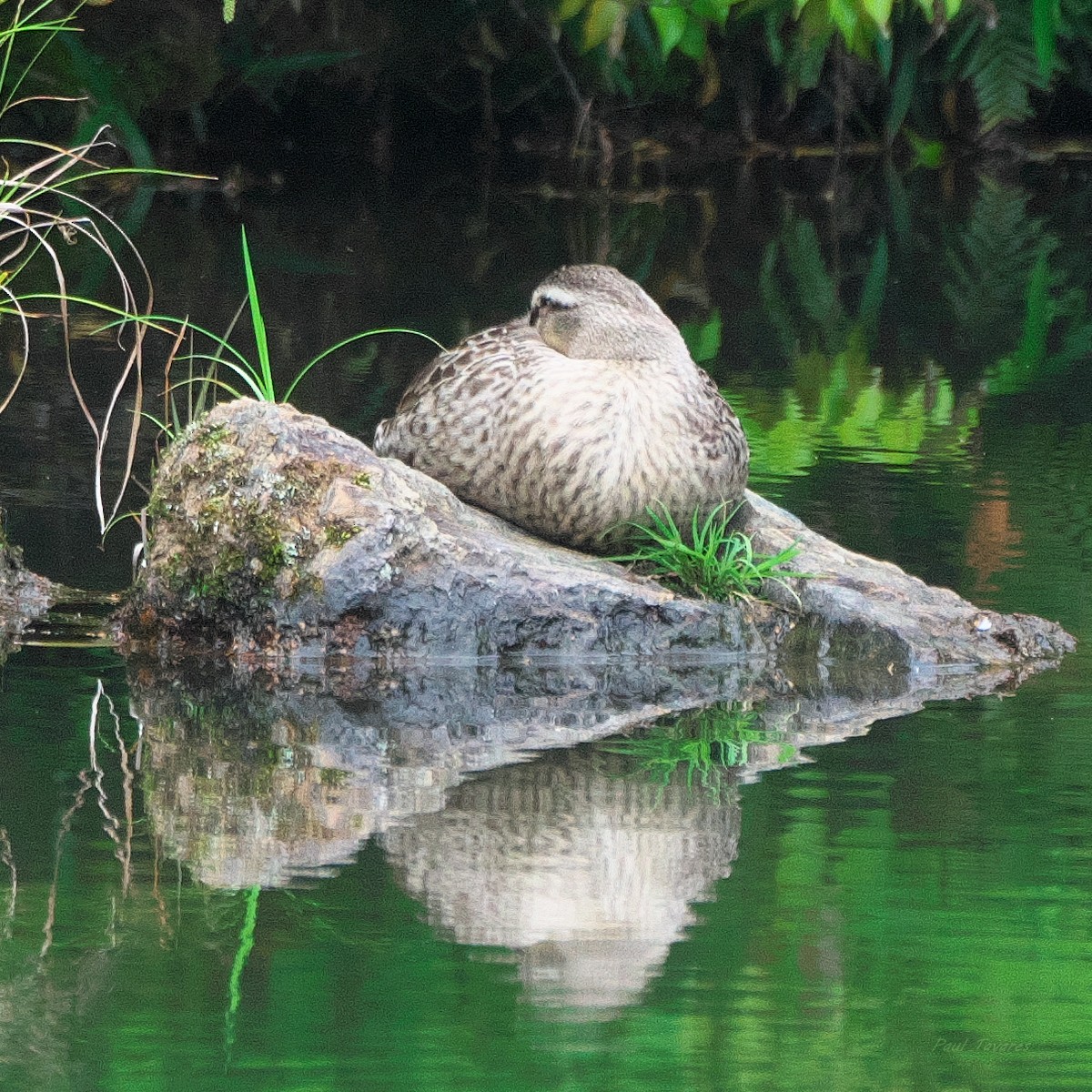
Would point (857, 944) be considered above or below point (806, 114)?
below

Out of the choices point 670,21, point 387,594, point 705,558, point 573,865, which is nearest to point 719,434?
point 705,558

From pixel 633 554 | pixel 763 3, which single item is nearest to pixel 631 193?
pixel 763 3

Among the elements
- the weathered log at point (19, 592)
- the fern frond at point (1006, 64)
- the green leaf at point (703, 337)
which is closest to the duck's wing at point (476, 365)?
the weathered log at point (19, 592)

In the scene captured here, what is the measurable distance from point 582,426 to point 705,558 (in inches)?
18.8

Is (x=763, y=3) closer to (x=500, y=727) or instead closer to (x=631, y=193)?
(x=631, y=193)

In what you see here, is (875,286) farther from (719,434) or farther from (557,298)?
(719,434)

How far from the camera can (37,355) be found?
957 centimetres

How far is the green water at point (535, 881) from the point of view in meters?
3.21

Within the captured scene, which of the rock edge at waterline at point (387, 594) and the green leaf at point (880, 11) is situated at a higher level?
the green leaf at point (880, 11)

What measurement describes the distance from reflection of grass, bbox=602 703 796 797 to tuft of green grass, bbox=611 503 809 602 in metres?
0.66

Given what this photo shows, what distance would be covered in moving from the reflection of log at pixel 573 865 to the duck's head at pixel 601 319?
1.70 metres

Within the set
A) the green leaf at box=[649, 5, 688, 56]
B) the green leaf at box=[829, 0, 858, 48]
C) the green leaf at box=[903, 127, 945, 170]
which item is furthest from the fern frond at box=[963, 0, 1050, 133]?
the green leaf at box=[829, 0, 858, 48]

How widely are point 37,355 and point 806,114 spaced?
12885 millimetres

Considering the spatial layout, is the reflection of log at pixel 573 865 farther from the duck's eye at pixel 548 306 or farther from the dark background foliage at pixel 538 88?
the dark background foliage at pixel 538 88
